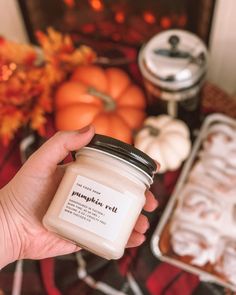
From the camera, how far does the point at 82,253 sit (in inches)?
43.0

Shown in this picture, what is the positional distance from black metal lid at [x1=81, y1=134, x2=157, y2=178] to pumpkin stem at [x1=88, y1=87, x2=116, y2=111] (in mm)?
461

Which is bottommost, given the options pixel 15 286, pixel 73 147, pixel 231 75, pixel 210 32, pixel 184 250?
pixel 15 286

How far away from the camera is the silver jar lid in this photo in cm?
103

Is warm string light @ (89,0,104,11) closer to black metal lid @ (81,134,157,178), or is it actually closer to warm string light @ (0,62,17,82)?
warm string light @ (0,62,17,82)

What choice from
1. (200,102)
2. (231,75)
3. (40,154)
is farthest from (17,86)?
(231,75)

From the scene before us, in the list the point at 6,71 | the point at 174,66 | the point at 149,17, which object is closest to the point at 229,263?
the point at 174,66

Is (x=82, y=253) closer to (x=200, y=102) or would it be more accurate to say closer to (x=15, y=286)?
(x=15, y=286)

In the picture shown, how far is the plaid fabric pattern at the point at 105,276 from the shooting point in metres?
1.06

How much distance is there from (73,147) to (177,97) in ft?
1.43

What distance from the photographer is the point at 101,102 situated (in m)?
1.15

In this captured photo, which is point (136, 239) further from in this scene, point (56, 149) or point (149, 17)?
point (149, 17)

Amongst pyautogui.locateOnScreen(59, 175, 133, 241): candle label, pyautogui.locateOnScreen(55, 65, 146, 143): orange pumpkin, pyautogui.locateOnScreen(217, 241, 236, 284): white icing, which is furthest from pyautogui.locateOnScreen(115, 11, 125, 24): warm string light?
pyautogui.locateOnScreen(59, 175, 133, 241): candle label

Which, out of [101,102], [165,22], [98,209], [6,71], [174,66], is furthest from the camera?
[165,22]

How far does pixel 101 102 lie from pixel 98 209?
0.54 meters
